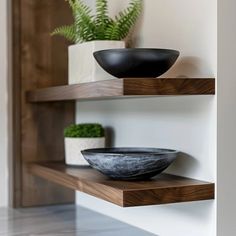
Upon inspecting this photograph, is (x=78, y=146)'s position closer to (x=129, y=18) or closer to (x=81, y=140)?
(x=81, y=140)

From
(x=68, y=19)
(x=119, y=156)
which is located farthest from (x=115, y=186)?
(x=68, y=19)

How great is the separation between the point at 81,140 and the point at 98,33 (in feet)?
1.29

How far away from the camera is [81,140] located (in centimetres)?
176

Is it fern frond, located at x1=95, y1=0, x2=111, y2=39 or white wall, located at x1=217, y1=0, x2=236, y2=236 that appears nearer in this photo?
white wall, located at x1=217, y1=0, x2=236, y2=236

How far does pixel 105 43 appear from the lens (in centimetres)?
156

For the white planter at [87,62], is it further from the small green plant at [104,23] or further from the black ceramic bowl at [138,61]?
the black ceramic bowl at [138,61]

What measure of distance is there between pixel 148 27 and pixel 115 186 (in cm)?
55

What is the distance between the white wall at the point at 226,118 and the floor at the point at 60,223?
0.34 m

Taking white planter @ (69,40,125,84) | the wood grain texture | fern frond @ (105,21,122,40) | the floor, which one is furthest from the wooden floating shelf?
the wood grain texture

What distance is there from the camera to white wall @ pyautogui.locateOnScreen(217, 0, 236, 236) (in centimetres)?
127

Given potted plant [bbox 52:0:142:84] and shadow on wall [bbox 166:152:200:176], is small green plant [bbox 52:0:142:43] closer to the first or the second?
potted plant [bbox 52:0:142:84]

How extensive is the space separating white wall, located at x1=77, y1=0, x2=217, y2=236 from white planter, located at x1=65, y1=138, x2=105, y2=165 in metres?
0.11

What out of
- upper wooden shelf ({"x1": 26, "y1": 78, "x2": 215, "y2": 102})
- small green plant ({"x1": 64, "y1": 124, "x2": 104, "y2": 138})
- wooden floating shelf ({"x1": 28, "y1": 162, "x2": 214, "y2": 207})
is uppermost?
upper wooden shelf ({"x1": 26, "y1": 78, "x2": 215, "y2": 102})

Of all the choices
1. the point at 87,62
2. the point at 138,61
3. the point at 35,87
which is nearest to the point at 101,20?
the point at 87,62
